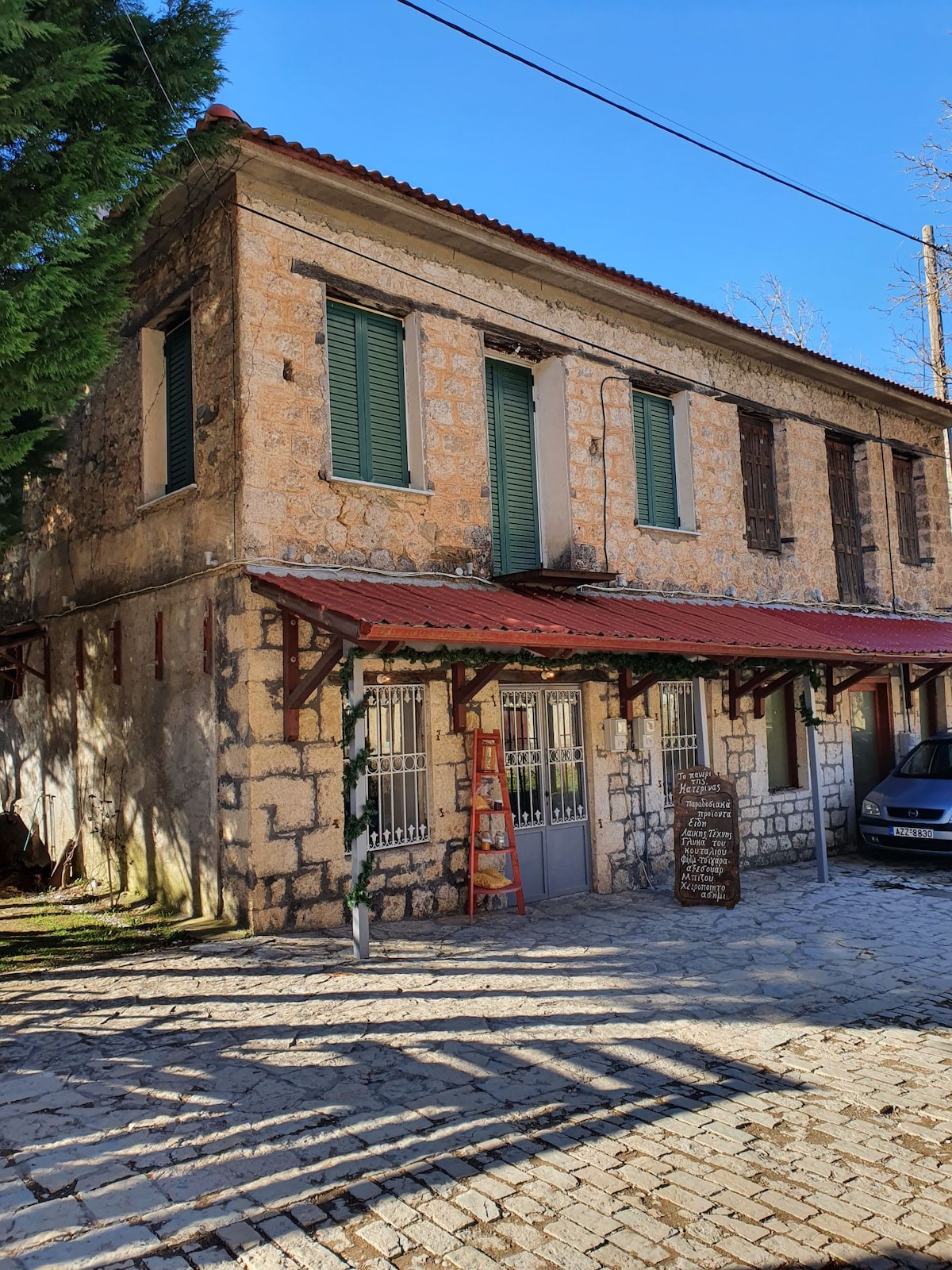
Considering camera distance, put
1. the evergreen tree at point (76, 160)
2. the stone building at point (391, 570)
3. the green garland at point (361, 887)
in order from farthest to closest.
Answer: the stone building at point (391, 570) → the green garland at point (361, 887) → the evergreen tree at point (76, 160)

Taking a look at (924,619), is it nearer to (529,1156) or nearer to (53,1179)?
(529,1156)

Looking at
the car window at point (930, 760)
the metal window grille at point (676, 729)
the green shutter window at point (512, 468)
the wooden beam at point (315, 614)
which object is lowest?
the car window at point (930, 760)

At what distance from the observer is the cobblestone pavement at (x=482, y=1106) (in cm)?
346

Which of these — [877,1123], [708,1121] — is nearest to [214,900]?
[708,1121]

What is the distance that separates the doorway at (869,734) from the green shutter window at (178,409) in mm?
9721

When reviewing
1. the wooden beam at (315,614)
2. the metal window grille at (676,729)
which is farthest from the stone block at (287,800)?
the metal window grille at (676,729)

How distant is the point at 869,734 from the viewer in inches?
566

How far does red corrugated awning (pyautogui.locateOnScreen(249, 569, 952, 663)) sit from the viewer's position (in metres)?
6.93

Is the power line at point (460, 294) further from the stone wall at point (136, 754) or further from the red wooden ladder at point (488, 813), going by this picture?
the red wooden ladder at point (488, 813)

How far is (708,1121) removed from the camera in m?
4.41

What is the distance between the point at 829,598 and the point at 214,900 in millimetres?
9613

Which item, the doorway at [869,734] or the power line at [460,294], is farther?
the doorway at [869,734]

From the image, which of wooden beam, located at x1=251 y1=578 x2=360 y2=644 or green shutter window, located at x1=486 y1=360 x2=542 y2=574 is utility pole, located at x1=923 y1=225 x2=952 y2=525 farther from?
wooden beam, located at x1=251 y1=578 x2=360 y2=644

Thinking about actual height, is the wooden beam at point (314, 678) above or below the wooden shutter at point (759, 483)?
below
